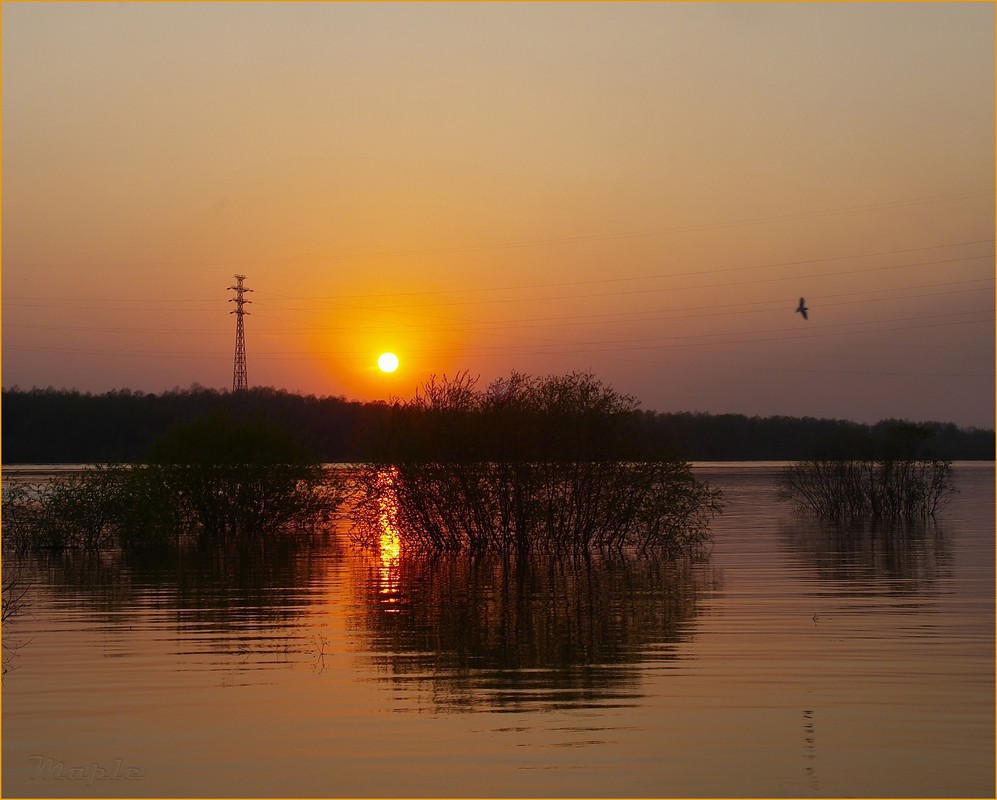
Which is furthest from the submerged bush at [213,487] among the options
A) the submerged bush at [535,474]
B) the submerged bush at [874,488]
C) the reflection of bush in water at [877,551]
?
the submerged bush at [874,488]

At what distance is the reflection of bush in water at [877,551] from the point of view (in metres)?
22.8

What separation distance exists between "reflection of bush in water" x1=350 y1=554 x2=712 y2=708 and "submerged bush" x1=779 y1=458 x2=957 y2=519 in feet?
64.9

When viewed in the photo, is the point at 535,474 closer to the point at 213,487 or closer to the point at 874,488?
the point at 213,487

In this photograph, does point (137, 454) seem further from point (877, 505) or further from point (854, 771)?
point (854, 771)

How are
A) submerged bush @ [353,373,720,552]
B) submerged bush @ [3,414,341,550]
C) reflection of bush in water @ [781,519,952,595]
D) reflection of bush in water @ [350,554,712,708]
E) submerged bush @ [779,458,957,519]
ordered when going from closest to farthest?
reflection of bush in water @ [350,554,712,708] < reflection of bush in water @ [781,519,952,595] < submerged bush @ [353,373,720,552] < submerged bush @ [3,414,341,550] < submerged bush @ [779,458,957,519]

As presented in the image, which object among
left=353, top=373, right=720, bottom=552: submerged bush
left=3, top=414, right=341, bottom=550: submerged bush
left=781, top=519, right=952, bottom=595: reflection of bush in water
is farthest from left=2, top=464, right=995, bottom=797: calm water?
left=3, top=414, right=341, bottom=550: submerged bush

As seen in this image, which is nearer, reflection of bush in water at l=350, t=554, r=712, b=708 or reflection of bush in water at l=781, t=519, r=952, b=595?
reflection of bush in water at l=350, t=554, r=712, b=708

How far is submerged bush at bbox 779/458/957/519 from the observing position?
145ft

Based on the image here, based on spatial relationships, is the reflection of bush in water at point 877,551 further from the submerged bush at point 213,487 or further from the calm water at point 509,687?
the submerged bush at point 213,487

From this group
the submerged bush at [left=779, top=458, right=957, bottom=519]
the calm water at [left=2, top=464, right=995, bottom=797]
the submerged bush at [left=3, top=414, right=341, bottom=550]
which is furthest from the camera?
the submerged bush at [left=779, top=458, right=957, bottom=519]

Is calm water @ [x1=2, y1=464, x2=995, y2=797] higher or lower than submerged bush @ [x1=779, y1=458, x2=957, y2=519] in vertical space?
lower

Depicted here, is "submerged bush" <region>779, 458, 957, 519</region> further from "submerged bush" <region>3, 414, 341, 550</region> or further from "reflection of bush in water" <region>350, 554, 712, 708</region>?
"reflection of bush in water" <region>350, 554, 712, 708</region>

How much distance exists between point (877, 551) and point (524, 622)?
15126 mm

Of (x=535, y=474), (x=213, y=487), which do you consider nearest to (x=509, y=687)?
(x=535, y=474)
